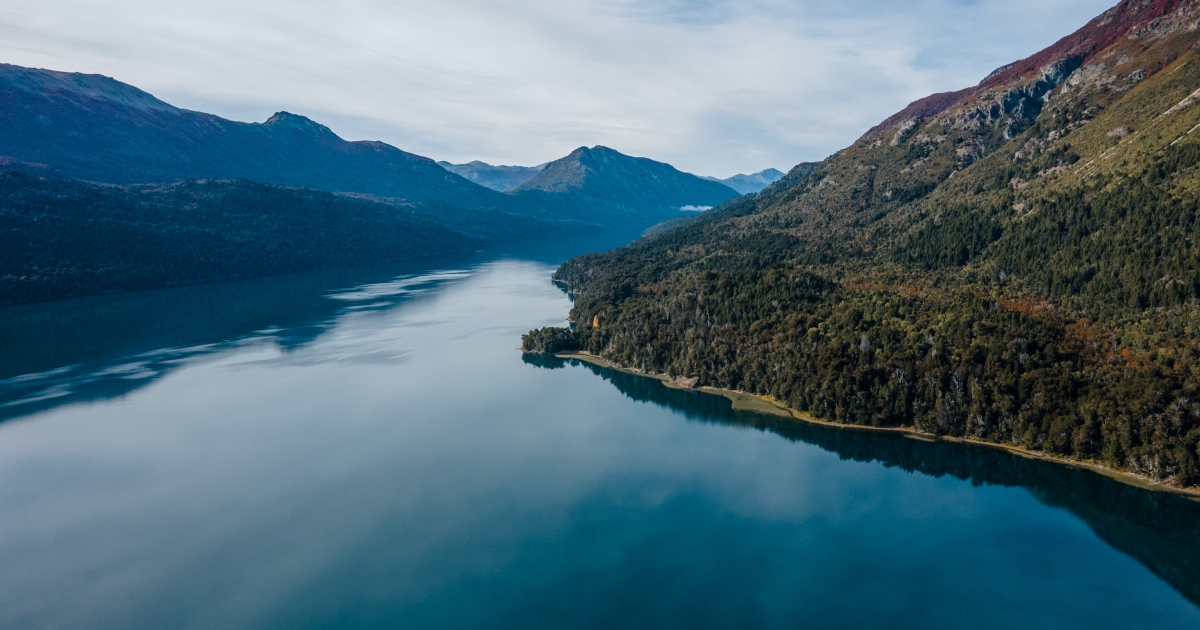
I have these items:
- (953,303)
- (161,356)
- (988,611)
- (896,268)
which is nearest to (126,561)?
(988,611)

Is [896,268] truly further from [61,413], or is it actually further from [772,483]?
[61,413]

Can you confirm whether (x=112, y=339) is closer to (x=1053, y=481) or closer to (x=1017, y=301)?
(x=1053, y=481)

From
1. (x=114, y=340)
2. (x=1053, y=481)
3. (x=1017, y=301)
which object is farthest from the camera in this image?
(x=114, y=340)

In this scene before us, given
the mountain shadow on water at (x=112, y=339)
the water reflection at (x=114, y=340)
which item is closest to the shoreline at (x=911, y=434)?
the water reflection at (x=114, y=340)

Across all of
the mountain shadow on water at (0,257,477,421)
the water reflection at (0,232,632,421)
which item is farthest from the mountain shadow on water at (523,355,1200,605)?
the mountain shadow on water at (0,257,477,421)

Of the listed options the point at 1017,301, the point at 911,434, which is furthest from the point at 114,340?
the point at 1017,301
